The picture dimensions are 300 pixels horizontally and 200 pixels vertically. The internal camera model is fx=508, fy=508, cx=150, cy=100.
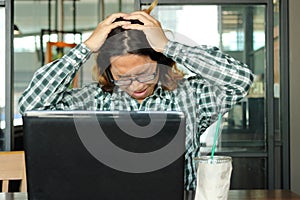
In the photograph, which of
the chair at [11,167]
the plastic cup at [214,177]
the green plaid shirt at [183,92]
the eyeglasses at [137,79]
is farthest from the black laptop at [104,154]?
the chair at [11,167]

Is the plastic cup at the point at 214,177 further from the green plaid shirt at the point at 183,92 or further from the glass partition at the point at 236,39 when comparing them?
the glass partition at the point at 236,39

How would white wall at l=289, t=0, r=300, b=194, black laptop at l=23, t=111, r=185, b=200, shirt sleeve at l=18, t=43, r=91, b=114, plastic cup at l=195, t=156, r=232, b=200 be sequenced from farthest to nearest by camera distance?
1. white wall at l=289, t=0, r=300, b=194
2. shirt sleeve at l=18, t=43, r=91, b=114
3. plastic cup at l=195, t=156, r=232, b=200
4. black laptop at l=23, t=111, r=185, b=200

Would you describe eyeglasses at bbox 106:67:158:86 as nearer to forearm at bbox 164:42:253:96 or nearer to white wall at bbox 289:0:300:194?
forearm at bbox 164:42:253:96

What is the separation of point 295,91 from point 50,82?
2030 mm

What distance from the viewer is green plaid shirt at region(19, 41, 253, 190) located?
1505mm

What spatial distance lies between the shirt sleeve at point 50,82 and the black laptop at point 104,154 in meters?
0.52

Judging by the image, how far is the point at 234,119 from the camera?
3.22 m

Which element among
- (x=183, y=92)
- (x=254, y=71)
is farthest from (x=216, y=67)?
(x=254, y=71)

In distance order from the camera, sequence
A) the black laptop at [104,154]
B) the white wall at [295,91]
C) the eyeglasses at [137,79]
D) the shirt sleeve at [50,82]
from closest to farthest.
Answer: the black laptop at [104,154] → the shirt sleeve at [50,82] → the eyeglasses at [137,79] → the white wall at [295,91]

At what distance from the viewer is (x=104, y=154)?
992mm

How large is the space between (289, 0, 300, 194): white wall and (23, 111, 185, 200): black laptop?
232 cm

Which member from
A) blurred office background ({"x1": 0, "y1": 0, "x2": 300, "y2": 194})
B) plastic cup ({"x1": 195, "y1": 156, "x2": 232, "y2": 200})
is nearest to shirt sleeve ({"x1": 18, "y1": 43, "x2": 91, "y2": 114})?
plastic cup ({"x1": 195, "y1": 156, "x2": 232, "y2": 200})

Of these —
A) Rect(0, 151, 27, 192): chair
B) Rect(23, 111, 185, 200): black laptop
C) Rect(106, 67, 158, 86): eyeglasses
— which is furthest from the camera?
Rect(0, 151, 27, 192): chair

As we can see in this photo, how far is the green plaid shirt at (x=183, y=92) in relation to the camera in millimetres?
1505
